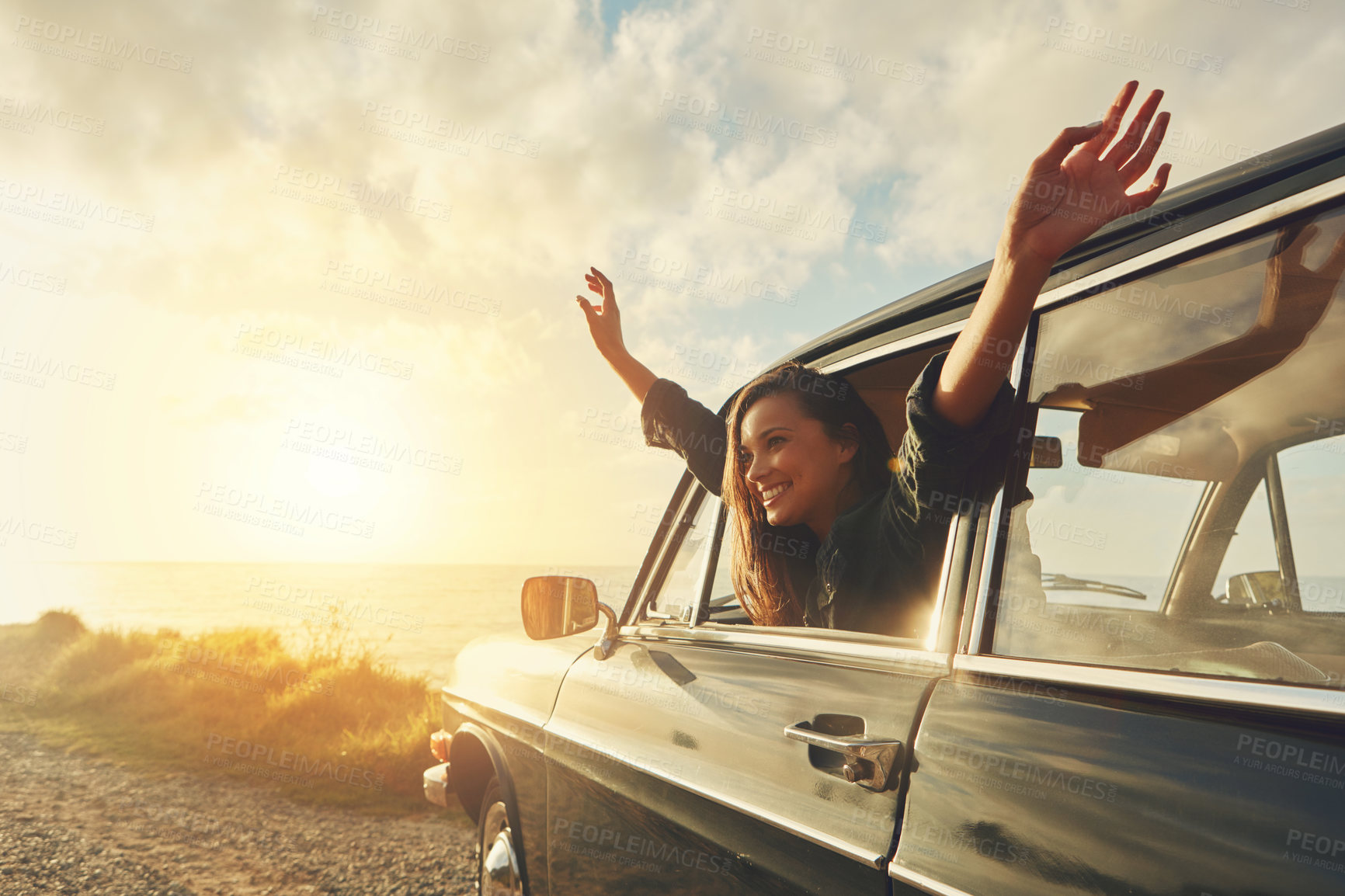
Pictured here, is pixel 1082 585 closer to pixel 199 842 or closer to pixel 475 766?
pixel 475 766

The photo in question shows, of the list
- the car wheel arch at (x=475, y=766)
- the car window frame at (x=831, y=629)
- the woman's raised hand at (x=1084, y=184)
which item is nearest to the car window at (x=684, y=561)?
the car window frame at (x=831, y=629)

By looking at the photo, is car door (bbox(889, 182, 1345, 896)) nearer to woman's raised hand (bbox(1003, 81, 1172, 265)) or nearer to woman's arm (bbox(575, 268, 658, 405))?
woman's raised hand (bbox(1003, 81, 1172, 265))

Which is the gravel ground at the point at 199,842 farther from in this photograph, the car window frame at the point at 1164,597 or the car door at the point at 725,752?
the car window frame at the point at 1164,597

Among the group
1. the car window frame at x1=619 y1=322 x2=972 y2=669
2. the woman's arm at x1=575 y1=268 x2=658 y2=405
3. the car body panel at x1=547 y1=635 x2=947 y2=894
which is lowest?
the car body panel at x1=547 y1=635 x2=947 y2=894

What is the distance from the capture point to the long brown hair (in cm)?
220

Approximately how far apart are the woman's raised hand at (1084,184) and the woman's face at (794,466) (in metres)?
1.01

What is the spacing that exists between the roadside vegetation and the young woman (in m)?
6.04

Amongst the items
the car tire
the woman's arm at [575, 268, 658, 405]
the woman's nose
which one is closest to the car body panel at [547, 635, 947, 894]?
the car tire

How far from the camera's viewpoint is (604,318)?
3559 millimetres

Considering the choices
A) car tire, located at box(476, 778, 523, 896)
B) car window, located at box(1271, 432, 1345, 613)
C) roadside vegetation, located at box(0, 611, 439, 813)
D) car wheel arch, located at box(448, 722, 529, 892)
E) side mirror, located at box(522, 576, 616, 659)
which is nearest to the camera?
car window, located at box(1271, 432, 1345, 613)

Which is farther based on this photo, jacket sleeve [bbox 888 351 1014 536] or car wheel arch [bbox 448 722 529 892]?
car wheel arch [bbox 448 722 529 892]

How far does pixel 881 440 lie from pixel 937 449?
3.21ft

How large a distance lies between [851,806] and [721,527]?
1.26 meters

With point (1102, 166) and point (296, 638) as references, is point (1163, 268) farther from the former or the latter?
point (296, 638)
